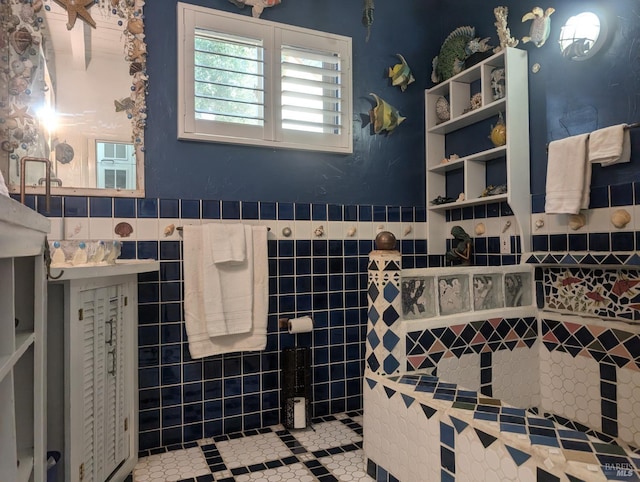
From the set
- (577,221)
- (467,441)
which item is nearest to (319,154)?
(577,221)

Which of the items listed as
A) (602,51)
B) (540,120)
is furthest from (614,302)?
(602,51)

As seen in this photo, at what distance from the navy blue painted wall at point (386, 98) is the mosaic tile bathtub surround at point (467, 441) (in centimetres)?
124

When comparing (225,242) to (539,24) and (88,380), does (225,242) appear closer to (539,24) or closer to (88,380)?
(88,380)

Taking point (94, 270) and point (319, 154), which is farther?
point (319, 154)

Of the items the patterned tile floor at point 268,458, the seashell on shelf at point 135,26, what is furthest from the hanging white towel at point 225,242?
the seashell on shelf at point 135,26

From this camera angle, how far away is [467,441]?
1.29 meters

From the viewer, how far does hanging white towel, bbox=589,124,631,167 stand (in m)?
1.79

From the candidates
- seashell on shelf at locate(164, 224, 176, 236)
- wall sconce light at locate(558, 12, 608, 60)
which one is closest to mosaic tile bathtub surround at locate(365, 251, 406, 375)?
seashell on shelf at locate(164, 224, 176, 236)

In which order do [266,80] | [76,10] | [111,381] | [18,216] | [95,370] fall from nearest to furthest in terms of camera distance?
[18,216]
[95,370]
[111,381]
[76,10]
[266,80]

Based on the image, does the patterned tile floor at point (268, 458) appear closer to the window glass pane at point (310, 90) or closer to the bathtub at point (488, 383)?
the bathtub at point (488, 383)

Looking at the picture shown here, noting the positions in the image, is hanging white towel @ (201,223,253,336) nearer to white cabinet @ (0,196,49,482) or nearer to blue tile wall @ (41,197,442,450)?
blue tile wall @ (41,197,442,450)

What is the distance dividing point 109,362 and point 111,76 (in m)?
1.40

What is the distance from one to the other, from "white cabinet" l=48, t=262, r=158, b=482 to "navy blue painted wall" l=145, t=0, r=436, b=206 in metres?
0.67

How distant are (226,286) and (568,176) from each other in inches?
67.9
